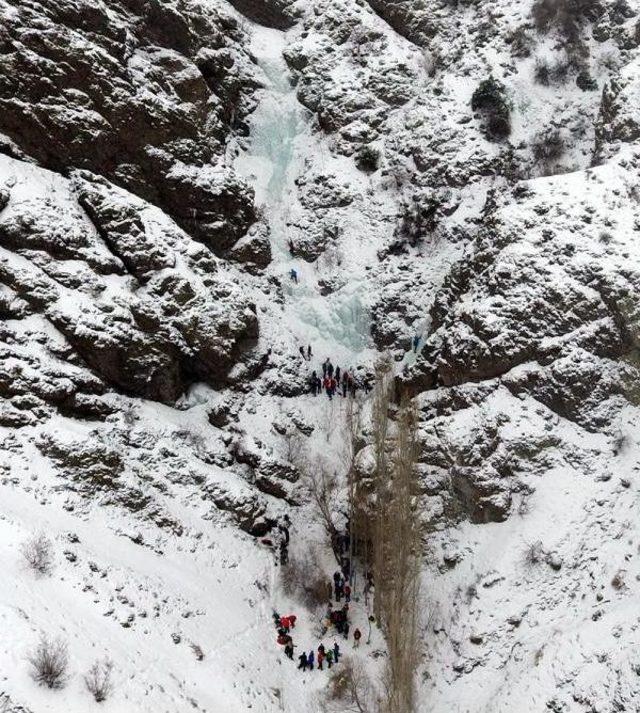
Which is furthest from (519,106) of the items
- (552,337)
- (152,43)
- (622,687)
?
(622,687)

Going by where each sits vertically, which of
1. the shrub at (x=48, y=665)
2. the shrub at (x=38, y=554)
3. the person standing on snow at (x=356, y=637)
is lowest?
the person standing on snow at (x=356, y=637)

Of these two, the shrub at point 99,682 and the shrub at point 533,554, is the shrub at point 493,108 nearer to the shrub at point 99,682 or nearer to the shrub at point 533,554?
the shrub at point 533,554

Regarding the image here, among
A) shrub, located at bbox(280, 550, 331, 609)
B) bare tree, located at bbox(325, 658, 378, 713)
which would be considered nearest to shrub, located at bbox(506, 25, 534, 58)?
shrub, located at bbox(280, 550, 331, 609)

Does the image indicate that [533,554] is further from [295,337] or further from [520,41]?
[520,41]

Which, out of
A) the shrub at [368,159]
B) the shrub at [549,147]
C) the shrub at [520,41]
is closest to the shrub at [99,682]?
the shrub at [368,159]

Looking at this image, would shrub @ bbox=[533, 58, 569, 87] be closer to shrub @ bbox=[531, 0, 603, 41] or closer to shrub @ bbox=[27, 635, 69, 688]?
shrub @ bbox=[531, 0, 603, 41]

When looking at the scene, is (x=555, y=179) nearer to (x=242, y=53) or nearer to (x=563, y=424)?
(x=563, y=424)
